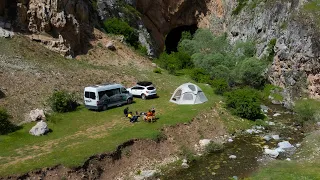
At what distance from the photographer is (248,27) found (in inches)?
2630

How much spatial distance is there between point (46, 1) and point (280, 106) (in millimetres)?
33403

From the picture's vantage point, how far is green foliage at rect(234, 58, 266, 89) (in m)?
52.6

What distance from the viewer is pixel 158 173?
27.2 metres

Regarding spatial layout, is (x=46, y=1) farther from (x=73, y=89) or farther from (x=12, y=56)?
(x=73, y=89)

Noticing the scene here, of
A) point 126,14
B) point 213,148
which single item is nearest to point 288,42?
point 213,148

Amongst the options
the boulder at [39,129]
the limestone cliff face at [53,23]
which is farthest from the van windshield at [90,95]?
the limestone cliff face at [53,23]

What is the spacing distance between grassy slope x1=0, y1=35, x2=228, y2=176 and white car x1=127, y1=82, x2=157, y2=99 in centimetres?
95

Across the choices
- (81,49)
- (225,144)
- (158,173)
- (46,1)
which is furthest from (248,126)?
(46,1)

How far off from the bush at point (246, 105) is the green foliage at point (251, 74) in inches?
509

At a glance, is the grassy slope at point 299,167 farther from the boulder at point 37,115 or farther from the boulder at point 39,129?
the boulder at point 37,115

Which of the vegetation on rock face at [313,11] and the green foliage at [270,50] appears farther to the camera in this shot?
the green foliage at [270,50]

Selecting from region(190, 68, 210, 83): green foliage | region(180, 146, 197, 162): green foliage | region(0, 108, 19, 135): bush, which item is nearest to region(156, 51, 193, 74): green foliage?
region(190, 68, 210, 83): green foliage

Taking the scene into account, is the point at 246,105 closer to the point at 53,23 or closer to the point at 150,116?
the point at 150,116

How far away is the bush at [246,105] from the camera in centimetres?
3938
